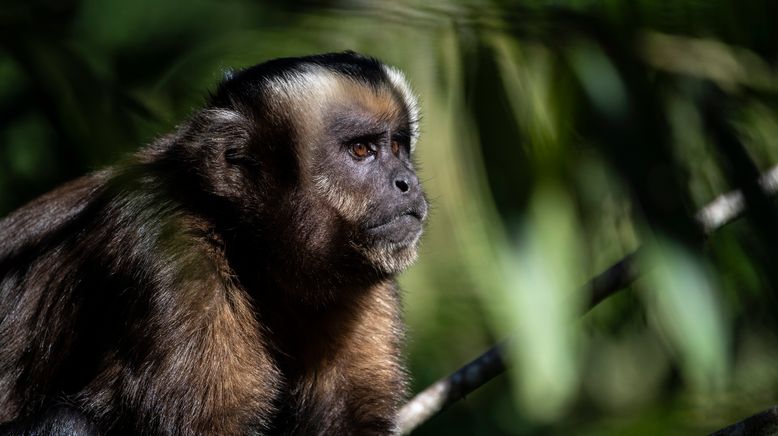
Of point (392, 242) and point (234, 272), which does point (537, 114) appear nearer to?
point (392, 242)

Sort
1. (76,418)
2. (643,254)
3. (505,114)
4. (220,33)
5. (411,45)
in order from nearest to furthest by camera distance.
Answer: (643,254), (505,114), (411,45), (76,418), (220,33)

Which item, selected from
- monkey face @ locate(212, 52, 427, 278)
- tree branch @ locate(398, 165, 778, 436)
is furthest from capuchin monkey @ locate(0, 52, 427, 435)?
tree branch @ locate(398, 165, 778, 436)

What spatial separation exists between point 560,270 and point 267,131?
201 centimetres

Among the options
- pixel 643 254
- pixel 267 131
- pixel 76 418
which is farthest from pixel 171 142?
pixel 643 254

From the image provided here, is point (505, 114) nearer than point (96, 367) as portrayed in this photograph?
Yes

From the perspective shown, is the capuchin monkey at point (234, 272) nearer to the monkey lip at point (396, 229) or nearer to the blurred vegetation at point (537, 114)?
the monkey lip at point (396, 229)

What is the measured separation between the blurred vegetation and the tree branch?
4.9 inches

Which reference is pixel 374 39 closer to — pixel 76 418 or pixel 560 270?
pixel 560 270

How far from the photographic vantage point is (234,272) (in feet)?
16.3

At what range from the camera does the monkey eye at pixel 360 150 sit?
527cm

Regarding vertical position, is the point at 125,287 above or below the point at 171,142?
below

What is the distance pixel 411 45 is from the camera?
4340 millimetres

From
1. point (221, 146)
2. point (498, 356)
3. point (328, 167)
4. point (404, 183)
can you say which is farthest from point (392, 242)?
point (221, 146)

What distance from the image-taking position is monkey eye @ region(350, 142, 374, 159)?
5.27m
